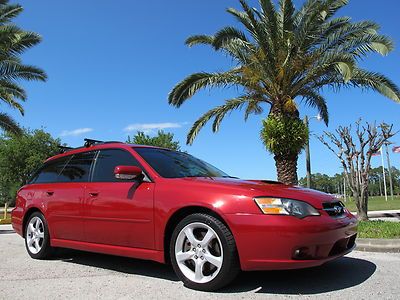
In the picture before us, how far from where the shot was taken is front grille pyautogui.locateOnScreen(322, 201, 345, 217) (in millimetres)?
4422

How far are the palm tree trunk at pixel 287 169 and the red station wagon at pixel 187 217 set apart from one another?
8799 millimetres

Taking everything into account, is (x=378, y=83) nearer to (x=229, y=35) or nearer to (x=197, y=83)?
(x=229, y=35)

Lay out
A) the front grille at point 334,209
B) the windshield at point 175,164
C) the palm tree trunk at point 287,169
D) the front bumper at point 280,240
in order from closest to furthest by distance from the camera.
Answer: the front bumper at point 280,240 < the front grille at point 334,209 < the windshield at point 175,164 < the palm tree trunk at point 287,169

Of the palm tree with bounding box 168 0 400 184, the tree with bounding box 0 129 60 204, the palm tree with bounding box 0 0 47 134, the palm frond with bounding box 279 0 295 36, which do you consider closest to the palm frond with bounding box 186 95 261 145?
the palm tree with bounding box 168 0 400 184

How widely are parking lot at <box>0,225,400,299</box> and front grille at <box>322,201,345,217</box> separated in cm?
73

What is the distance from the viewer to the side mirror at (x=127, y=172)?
4.82 meters

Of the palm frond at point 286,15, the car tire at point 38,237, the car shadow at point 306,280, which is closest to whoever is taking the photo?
the car shadow at point 306,280

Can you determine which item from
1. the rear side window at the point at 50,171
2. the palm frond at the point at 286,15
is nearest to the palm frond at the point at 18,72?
the palm frond at the point at 286,15

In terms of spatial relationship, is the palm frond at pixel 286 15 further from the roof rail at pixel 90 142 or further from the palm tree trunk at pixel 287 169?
the roof rail at pixel 90 142

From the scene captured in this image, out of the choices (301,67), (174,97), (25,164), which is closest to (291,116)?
(301,67)

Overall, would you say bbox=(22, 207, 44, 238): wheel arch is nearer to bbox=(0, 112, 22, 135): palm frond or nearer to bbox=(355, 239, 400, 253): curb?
bbox=(355, 239, 400, 253): curb

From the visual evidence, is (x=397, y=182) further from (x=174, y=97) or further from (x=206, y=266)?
(x=206, y=266)

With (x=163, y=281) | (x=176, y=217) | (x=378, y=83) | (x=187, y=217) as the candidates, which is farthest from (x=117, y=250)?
(x=378, y=83)

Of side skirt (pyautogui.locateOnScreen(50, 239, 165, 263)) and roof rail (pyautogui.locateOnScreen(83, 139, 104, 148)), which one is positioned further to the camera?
roof rail (pyautogui.locateOnScreen(83, 139, 104, 148))
